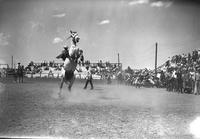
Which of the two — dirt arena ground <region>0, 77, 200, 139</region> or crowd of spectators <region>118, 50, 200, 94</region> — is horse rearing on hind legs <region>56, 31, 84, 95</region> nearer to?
dirt arena ground <region>0, 77, 200, 139</region>

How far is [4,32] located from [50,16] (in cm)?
166

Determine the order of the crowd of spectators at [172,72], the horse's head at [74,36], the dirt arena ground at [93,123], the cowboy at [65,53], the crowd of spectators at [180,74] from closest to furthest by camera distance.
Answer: the dirt arena ground at [93,123] → the horse's head at [74,36] → the cowboy at [65,53] → the crowd of spectators at [172,72] → the crowd of spectators at [180,74]

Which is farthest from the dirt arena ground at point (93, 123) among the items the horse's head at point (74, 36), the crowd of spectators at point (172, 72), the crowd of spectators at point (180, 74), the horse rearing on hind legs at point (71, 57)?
the crowd of spectators at point (180, 74)

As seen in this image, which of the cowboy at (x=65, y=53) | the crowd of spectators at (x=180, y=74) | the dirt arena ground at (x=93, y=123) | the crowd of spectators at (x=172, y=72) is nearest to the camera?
the dirt arena ground at (x=93, y=123)

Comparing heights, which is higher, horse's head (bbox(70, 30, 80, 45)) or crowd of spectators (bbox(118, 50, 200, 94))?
horse's head (bbox(70, 30, 80, 45))

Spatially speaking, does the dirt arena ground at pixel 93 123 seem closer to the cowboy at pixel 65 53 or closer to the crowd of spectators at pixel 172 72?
the cowboy at pixel 65 53

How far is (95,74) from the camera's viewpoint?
74.6ft

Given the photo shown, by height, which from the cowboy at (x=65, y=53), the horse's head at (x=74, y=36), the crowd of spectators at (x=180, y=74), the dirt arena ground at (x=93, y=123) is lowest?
the dirt arena ground at (x=93, y=123)

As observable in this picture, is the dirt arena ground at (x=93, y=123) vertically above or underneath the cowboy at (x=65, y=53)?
underneath

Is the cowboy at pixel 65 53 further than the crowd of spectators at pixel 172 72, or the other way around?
the crowd of spectators at pixel 172 72

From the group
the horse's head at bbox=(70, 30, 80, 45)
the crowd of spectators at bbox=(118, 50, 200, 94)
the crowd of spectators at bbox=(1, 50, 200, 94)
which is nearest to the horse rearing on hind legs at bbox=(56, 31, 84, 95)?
the horse's head at bbox=(70, 30, 80, 45)

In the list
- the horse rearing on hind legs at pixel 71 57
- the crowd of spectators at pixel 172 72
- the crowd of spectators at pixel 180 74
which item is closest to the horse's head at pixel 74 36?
the horse rearing on hind legs at pixel 71 57

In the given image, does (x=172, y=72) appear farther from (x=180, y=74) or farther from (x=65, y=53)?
(x=65, y=53)

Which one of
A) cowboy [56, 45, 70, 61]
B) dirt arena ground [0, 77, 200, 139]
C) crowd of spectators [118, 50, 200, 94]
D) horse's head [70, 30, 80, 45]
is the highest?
horse's head [70, 30, 80, 45]
